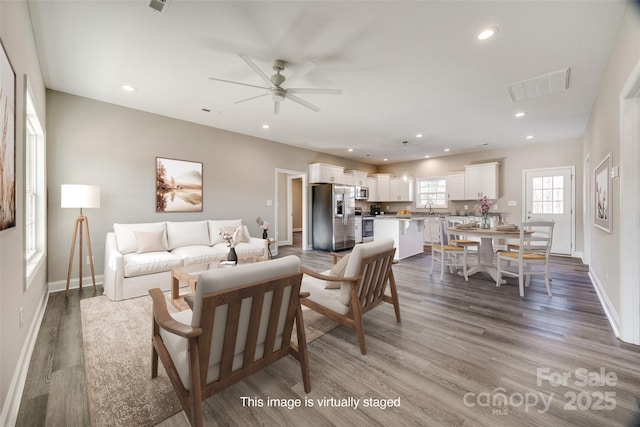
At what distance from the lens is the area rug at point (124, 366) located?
1.51 metres

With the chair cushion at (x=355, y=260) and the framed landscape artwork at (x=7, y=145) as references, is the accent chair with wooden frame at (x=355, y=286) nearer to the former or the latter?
the chair cushion at (x=355, y=260)

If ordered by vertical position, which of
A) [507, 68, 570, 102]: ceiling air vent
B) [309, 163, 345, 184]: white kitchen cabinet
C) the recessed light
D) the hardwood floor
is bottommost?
the hardwood floor

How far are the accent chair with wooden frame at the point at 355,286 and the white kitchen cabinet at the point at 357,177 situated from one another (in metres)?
5.69

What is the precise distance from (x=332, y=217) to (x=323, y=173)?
48.2 inches

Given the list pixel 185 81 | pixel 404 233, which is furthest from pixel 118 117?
pixel 404 233

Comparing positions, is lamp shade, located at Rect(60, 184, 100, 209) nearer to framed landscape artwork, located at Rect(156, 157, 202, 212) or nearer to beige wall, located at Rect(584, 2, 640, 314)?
framed landscape artwork, located at Rect(156, 157, 202, 212)

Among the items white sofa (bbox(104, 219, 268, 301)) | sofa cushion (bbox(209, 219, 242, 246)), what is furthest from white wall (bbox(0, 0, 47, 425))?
sofa cushion (bbox(209, 219, 242, 246))

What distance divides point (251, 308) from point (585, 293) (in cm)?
443

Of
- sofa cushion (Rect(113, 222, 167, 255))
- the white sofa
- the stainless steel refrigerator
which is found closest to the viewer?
the white sofa

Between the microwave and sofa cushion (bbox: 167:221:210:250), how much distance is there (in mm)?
4921

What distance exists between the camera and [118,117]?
405cm

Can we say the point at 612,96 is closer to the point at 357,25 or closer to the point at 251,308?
the point at 357,25

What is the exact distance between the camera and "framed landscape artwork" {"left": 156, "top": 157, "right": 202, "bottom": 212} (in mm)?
4516

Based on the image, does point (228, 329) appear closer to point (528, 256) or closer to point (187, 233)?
point (187, 233)
